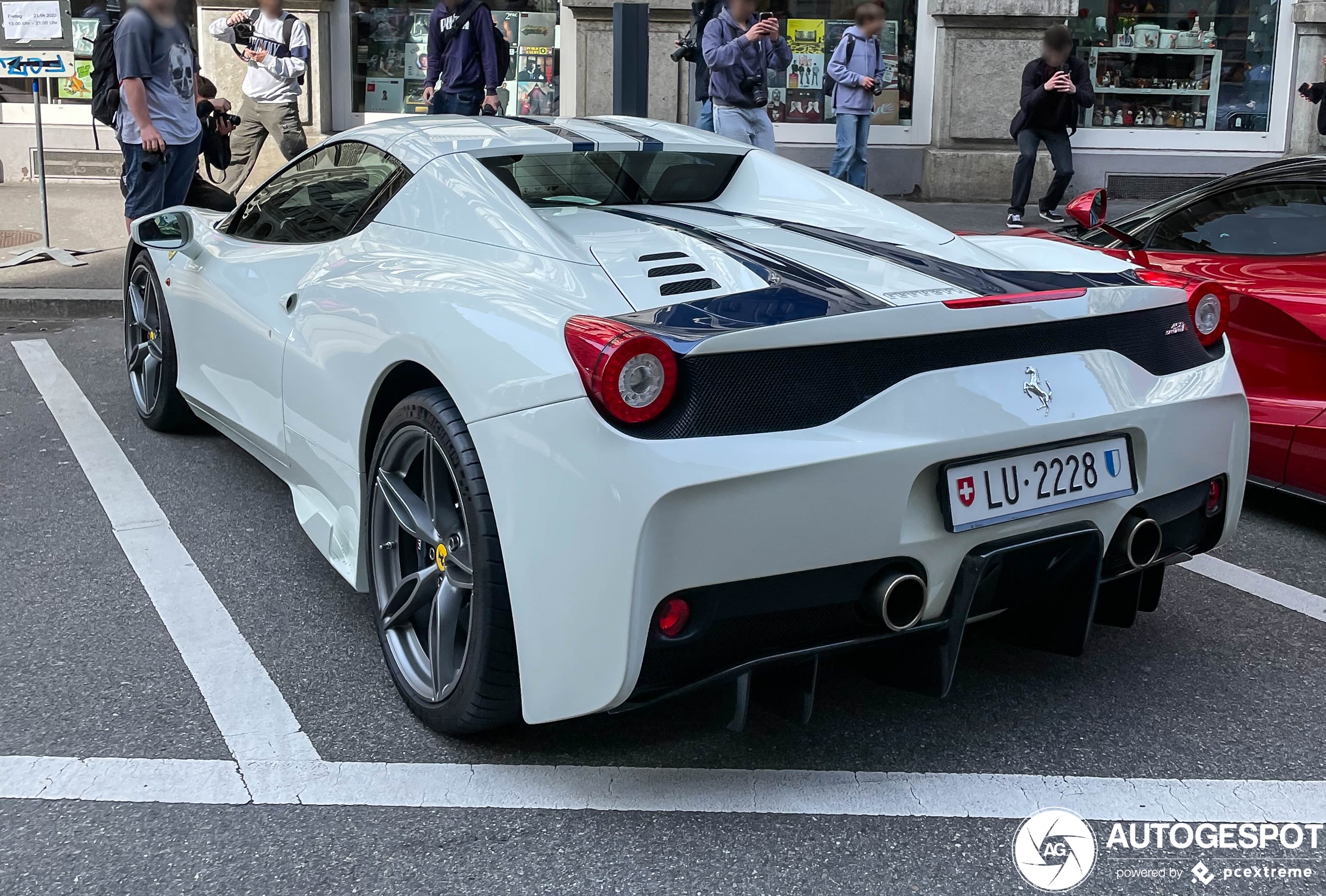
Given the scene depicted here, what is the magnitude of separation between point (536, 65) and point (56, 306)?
22.3ft

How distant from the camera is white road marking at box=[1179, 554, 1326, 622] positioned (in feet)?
12.3

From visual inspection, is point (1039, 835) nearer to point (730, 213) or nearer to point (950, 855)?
point (950, 855)

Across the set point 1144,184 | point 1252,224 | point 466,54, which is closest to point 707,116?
point 466,54

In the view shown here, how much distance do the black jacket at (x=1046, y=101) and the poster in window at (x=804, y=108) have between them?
2.34 meters

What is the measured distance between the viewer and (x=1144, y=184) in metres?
13.6

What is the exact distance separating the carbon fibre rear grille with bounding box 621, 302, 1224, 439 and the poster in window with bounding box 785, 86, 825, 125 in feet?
36.8

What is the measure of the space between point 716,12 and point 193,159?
386 cm

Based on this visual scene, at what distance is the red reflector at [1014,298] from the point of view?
265 centimetres

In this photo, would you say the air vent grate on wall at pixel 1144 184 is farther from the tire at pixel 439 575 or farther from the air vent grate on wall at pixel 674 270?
the tire at pixel 439 575

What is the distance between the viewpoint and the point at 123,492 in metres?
4.69

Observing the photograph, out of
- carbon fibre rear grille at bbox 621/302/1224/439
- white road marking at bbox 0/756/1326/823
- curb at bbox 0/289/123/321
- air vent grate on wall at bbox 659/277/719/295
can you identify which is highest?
air vent grate on wall at bbox 659/277/719/295

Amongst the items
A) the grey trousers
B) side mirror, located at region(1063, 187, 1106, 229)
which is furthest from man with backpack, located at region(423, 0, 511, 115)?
side mirror, located at region(1063, 187, 1106, 229)

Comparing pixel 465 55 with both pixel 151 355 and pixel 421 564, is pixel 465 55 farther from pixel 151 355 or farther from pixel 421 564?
pixel 421 564

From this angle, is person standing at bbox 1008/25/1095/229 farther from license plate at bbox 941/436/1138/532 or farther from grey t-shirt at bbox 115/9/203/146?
license plate at bbox 941/436/1138/532
